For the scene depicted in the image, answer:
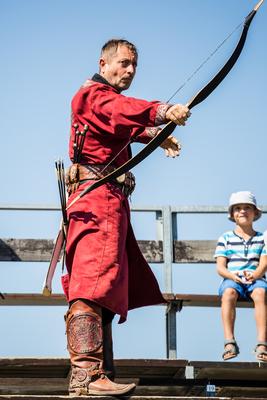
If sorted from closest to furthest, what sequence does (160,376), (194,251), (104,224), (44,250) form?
(104,224), (160,376), (44,250), (194,251)

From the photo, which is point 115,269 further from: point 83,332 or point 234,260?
point 234,260

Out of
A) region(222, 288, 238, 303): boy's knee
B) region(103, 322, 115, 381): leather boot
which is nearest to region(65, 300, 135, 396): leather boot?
region(103, 322, 115, 381): leather boot

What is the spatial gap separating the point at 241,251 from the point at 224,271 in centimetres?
27

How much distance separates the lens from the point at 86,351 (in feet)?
20.6

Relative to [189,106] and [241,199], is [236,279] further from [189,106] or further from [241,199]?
[189,106]

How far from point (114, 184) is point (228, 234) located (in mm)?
3181

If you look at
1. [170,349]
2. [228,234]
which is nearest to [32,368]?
[170,349]

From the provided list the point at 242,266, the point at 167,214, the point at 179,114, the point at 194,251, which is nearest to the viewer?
the point at 179,114

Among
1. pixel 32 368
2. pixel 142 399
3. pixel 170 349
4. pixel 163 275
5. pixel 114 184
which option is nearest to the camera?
pixel 142 399

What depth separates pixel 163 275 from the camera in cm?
941

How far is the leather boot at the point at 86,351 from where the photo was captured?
620 cm

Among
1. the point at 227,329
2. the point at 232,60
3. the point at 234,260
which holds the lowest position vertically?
the point at 227,329

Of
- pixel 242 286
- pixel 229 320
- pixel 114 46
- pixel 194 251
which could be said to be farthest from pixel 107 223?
pixel 194 251

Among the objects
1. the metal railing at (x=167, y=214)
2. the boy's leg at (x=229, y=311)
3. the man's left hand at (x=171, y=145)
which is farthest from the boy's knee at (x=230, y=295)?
the man's left hand at (x=171, y=145)
